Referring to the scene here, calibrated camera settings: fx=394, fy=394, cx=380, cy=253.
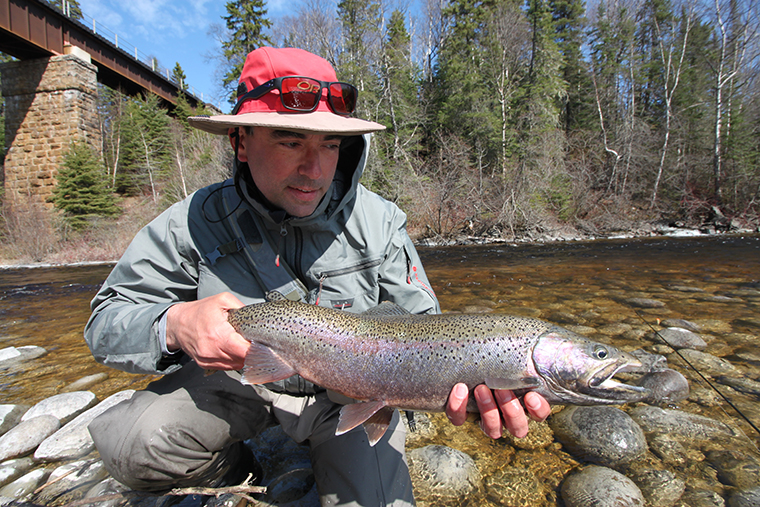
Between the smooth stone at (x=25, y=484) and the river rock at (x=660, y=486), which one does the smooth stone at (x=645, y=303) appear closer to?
the river rock at (x=660, y=486)

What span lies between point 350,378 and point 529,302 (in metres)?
5.33

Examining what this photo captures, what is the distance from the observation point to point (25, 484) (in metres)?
2.34

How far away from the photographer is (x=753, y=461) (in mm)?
2459

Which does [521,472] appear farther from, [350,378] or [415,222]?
[415,222]

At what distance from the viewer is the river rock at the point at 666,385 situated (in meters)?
3.24

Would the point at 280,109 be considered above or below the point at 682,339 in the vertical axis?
above

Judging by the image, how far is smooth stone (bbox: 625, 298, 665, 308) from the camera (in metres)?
5.99

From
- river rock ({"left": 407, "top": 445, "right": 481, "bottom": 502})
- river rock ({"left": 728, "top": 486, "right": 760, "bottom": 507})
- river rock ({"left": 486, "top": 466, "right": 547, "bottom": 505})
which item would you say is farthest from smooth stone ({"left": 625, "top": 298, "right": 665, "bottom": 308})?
river rock ({"left": 407, "top": 445, "right": 481, "bottom": 502})

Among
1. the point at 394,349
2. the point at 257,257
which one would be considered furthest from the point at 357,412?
the point at 257,257

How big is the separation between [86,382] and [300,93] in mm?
3659

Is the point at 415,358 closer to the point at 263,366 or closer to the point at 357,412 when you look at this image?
the point at 357,412

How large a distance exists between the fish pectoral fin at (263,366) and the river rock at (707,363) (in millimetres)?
3971

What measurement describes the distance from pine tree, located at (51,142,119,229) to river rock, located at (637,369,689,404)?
2735 centimetres

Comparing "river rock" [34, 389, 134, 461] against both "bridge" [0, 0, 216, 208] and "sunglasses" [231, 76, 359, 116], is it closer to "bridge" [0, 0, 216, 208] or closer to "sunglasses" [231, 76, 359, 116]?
"sunglasses" [231, 76, 359, 116]
